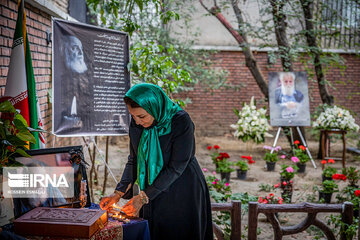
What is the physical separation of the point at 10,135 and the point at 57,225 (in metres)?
0.50

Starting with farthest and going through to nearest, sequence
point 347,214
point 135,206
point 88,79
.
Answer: point 88,79
point 347,214
point 135,206

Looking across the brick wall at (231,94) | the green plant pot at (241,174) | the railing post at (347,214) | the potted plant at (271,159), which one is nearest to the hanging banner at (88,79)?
the railing post at (347,214)

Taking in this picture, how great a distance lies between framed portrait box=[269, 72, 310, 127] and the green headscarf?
17.6ft

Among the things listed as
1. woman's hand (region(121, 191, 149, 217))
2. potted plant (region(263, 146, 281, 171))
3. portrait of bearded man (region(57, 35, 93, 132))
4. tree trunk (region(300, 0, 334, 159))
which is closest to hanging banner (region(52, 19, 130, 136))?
portrait of bearded man (region(57, 35, 93, 132))

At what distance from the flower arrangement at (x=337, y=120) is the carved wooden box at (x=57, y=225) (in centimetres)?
640

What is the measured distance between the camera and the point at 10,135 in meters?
1.75

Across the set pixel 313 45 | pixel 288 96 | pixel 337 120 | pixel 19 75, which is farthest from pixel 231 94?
pixel 19 75

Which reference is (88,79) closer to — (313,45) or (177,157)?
(177,157)

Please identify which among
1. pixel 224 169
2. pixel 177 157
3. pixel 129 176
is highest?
pixel 177 157

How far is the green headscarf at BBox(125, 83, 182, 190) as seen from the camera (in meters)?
1.99

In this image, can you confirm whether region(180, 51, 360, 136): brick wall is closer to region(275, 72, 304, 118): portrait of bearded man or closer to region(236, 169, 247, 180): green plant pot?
region(275, 72, 304, 118): portrait of bearded man

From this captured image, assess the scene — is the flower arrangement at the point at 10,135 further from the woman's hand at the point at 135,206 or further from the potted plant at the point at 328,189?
the potted plant at the point at 328,189

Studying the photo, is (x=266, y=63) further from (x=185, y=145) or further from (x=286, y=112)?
(x=185, y=145)

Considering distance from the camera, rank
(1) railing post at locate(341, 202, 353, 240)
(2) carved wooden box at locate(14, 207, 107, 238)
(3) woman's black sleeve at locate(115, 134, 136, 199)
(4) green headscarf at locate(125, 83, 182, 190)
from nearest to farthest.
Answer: (2) carved wooden box at locate(14, 207, 107, 238), (4) green headscarf at locate(125, 83, 182, 190), (3) woman's black sleeve at locate(115, 134, 136, 199), (1) railing post at locate(341, 202, 353, 240)
